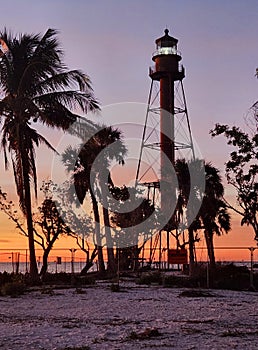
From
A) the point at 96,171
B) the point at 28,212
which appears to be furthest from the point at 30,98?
the point at 96,171

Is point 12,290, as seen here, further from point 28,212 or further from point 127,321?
point 127,321

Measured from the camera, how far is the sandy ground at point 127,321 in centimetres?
1106

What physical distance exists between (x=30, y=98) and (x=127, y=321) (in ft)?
52.2

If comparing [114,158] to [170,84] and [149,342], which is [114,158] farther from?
[149,342]

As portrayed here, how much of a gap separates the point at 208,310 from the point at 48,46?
636 inches

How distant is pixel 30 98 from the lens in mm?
28141

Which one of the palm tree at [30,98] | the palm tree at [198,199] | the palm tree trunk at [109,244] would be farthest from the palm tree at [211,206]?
the palm tree at [30,98]

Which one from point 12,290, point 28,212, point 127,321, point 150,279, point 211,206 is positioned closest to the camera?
point 127,321

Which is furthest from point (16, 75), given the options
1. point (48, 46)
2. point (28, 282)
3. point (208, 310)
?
point (208, 310)

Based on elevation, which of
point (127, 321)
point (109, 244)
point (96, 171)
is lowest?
point (127, 321)

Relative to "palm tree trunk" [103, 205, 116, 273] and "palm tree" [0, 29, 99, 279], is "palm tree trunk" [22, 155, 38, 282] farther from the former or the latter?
"palm tree trunk" [103, 205, 116, 273]

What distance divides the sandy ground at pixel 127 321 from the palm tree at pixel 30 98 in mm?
7055

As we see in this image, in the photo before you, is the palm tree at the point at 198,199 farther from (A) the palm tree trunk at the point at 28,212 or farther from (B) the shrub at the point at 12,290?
(B) the shrub at the point at 12,290

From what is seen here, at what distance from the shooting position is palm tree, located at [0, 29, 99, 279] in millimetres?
27766
